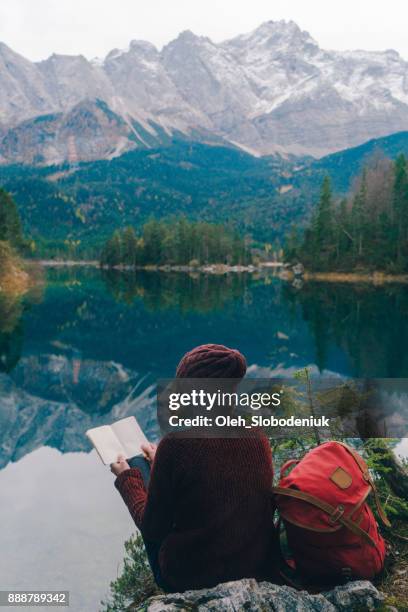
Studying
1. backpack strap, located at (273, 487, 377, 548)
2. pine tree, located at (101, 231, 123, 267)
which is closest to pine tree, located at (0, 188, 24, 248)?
backpack strap, located at (273, 487, 377, 548)

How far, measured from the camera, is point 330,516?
3.94 meters

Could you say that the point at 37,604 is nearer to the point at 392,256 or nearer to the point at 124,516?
the point at 124,516

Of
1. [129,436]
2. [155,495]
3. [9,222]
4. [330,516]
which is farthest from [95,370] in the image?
[9,222]

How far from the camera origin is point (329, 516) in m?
3.95

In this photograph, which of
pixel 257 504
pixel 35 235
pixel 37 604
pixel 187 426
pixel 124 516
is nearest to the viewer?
pixel 187 426

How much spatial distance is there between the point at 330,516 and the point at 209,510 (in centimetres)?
81

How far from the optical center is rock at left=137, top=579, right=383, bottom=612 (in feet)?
12.4

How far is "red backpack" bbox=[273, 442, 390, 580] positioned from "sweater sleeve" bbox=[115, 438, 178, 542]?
2.56 feet

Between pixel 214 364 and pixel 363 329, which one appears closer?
pixel 214 364

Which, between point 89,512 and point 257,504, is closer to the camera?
point 257,504

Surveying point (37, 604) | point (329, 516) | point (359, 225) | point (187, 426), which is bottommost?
point (37, 604)

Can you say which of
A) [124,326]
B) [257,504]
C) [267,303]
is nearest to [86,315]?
[124,326]

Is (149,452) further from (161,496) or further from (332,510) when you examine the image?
(332,510)

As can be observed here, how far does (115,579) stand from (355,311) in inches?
1242
